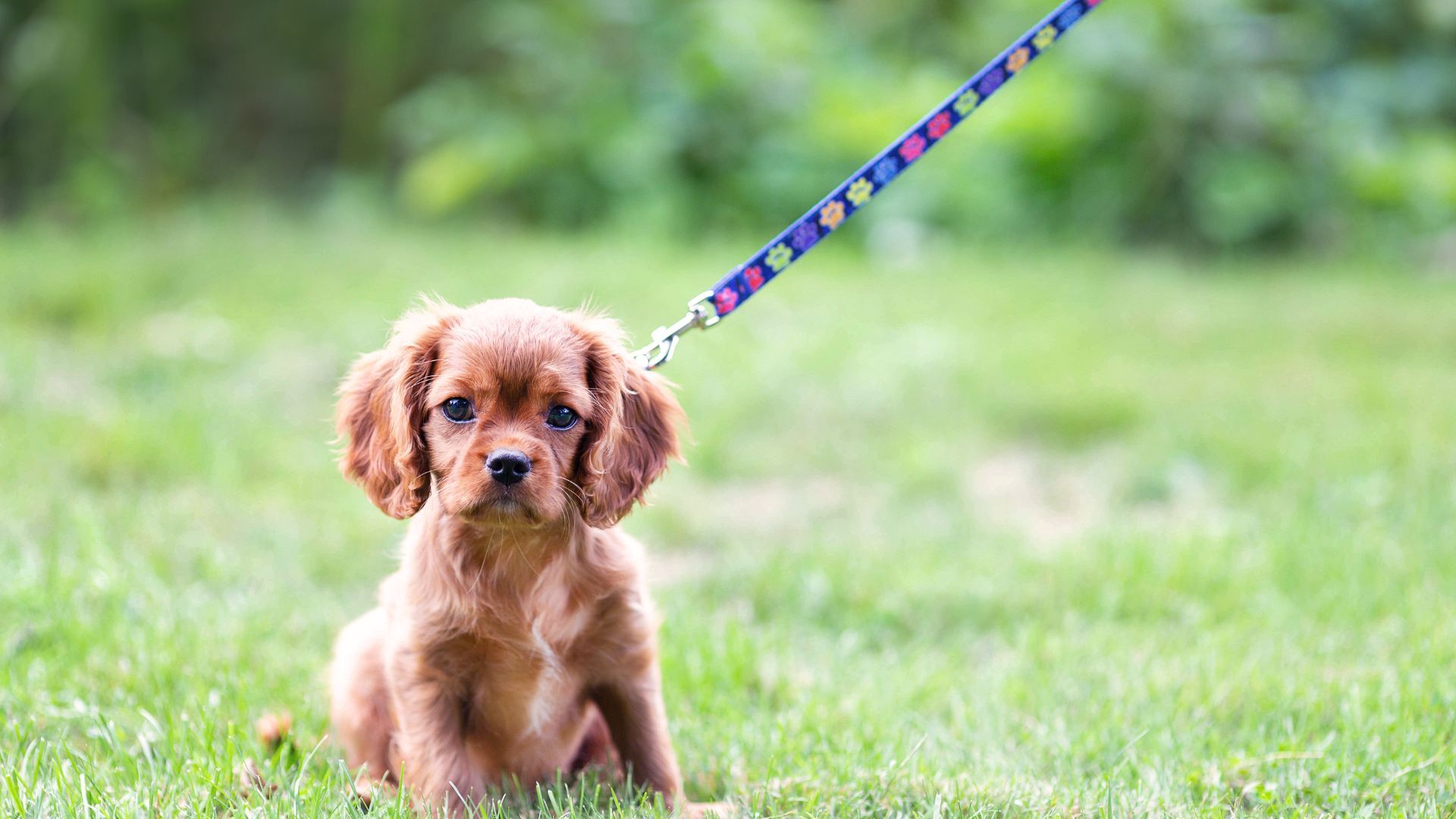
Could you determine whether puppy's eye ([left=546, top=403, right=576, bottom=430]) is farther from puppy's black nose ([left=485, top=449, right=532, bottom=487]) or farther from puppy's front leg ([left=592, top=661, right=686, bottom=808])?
puppy's front leg ([left=592, top=661, right=686, bottom=808])

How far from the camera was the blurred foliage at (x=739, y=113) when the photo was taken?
27.8ft

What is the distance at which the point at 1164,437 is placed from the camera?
5.29 m

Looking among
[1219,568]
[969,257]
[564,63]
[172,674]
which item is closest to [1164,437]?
[1219,568]

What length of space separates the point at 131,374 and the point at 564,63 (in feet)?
14.5

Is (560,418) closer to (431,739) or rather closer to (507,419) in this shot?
(507,419)

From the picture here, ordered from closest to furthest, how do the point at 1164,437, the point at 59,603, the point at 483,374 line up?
the point at 483,374 < the point at 59,603 < the point at 1164,437

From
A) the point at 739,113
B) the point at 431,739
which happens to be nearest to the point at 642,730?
the point at 431,739

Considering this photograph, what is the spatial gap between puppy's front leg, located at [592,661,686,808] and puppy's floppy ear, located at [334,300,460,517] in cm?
54

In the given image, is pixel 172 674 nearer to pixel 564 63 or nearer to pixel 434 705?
pixel 434 705

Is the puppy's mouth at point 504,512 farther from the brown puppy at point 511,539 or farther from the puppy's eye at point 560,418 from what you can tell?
the puppy's eye at point 560,418

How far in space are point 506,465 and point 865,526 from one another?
254 cm

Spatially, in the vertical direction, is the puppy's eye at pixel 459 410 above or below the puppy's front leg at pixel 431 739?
above

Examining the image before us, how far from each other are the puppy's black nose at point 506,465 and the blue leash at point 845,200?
0.49 metres

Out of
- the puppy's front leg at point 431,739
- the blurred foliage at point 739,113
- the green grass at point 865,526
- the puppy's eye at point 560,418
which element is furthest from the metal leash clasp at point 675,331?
the blurred foliage at point 739,113
